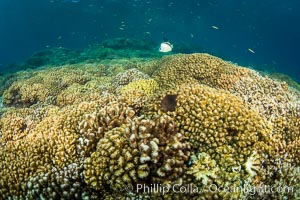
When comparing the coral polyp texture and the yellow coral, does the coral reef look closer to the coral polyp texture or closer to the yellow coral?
the yellow coral

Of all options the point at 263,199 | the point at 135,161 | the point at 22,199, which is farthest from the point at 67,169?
the point at 263,199

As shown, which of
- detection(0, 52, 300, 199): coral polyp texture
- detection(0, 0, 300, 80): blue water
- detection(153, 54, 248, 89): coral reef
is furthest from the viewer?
detection(0, 0, 300, 80): blue water

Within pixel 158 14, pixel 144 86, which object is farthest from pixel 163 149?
pixel 158 14

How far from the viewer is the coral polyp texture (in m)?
3.58

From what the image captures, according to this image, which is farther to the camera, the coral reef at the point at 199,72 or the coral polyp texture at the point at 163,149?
the coral reef at the point at 199,72

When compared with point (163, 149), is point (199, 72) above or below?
above

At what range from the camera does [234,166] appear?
3.77m

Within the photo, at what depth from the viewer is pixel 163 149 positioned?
365 cm

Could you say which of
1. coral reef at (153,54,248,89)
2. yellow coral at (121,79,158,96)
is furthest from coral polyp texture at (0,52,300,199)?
yellow coral at (121,79,158,96)

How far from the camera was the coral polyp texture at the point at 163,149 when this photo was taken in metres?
3.58

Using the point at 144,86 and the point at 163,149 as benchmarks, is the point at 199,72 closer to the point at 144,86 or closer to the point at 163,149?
the point at 144,86

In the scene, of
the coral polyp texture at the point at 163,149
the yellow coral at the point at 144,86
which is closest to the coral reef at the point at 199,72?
the yellow coral at the point at 144,86

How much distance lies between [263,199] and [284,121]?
5.67 ft

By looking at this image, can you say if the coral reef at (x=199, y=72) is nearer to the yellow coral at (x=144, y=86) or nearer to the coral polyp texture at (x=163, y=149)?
the yellow coral at (x=144, y=86)
